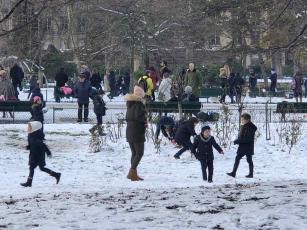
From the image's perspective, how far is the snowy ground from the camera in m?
8.66

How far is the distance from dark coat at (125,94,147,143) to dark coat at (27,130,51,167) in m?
1.60

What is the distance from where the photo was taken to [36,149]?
1381 centimetres

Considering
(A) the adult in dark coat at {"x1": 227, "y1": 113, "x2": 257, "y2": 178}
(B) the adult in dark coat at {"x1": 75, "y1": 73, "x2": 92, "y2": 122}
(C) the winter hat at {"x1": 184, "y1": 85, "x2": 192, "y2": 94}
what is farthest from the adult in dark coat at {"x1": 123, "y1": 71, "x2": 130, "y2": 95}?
(A) the adult in dark coat at {"x1": 227, "y1": 113, "x2": 257, "y2": 178}

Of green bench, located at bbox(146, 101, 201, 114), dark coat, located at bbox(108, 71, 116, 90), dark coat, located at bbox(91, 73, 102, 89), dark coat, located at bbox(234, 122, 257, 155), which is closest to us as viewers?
dark coat, located at bbox(234, 122, 257, 155)

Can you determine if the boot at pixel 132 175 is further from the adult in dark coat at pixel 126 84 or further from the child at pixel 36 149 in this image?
the adult in dark coat at pixel 126 84

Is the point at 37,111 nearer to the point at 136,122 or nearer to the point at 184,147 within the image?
the point at 184,147

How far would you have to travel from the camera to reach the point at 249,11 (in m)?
15.4

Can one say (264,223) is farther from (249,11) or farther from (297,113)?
(297,113)

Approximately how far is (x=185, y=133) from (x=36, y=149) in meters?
4.41

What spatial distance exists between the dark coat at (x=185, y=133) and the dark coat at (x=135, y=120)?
319 cm

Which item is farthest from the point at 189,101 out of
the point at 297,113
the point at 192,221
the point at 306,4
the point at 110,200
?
the point at 192,221

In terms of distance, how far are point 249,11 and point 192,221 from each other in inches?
307

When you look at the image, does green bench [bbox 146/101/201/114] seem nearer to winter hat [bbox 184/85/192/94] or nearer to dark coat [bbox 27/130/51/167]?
winter hat [bbox 184/85/192/94]

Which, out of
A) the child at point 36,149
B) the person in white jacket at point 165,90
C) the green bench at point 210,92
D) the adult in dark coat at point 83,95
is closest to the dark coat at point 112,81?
the green bench at point 210,92
